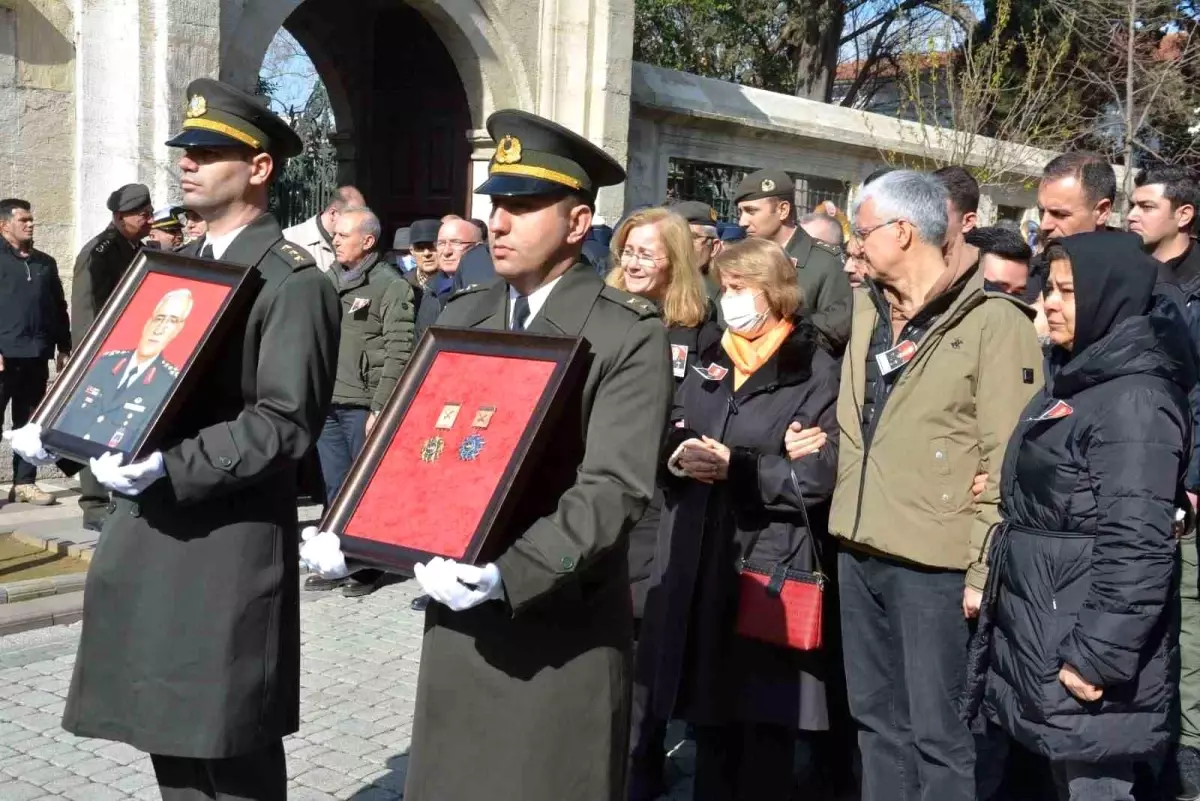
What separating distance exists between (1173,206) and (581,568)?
4.02 m

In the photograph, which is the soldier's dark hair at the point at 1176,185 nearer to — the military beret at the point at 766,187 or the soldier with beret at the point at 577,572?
the military beret at the point at 766,187

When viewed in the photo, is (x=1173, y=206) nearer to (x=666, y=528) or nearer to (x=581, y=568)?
(x=666, y=528)

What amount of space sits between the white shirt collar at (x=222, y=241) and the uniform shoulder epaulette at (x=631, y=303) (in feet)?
3.44

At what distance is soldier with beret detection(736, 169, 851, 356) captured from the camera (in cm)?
636

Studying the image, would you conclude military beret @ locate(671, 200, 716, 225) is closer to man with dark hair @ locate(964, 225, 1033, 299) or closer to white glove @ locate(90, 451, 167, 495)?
man with dark hair @ locate(964, 225, 1033, 299)

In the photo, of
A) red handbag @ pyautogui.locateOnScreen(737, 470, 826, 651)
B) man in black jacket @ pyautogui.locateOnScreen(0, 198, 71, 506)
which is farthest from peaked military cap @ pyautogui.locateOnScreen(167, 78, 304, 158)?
man in black jacket @ pyautogui.locateOnScreen(0, 198, 71, 506)

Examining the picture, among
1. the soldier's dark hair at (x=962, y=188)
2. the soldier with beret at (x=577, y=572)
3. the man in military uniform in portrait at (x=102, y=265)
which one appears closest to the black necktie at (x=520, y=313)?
the soldier with beret at (x=577, y=572)

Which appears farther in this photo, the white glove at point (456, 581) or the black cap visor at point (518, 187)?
the black cap visor at point (518, 187)

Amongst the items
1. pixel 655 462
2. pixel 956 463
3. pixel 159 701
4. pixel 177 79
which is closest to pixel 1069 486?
pixel 956 463

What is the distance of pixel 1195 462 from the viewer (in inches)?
193

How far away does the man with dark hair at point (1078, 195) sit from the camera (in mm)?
5137

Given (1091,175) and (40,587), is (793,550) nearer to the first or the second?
(1091,175)

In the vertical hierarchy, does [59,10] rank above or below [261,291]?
above

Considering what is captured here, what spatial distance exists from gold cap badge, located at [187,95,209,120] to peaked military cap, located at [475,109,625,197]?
0.86m
